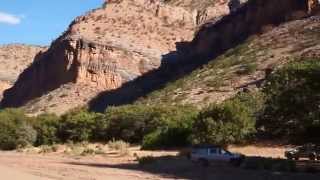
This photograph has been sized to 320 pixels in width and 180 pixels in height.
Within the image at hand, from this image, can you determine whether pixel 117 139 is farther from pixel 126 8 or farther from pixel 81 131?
pixel 126 8

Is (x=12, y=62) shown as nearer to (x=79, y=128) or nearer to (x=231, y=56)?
(x=231, y=56)

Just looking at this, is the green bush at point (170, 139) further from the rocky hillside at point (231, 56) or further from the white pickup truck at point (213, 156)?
the rocky hillside at point (231, 56)

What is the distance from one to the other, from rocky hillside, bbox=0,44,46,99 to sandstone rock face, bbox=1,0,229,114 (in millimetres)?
30866

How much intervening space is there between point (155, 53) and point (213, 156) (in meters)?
93.2

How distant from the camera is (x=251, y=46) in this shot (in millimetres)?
98750

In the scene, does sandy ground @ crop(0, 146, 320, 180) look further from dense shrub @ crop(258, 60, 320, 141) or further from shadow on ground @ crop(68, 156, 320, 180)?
dense shrub @ crop(258, 60, 320, 141)

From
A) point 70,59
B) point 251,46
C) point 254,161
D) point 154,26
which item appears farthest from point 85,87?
point 254,161

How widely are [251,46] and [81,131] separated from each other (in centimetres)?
3263

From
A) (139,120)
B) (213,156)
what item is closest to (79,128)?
(139,120)

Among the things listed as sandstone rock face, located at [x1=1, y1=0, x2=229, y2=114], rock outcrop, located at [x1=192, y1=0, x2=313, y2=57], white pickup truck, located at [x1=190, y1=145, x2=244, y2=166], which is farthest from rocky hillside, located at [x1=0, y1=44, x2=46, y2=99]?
white pickup truck, located at [x1=190, y1=145, x2=244, y2=166]

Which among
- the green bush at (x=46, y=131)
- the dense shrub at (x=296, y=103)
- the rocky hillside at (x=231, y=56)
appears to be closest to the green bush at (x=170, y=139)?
the green bush at (x=46, y=131)

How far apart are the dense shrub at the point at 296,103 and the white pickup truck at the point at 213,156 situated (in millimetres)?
2702

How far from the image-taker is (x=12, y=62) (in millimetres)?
185875

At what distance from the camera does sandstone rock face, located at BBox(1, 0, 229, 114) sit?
5017 inches
